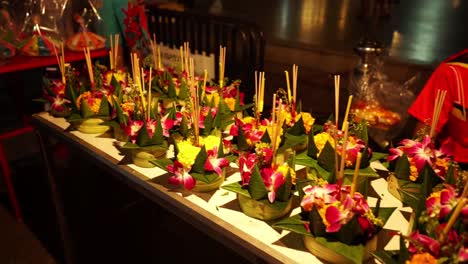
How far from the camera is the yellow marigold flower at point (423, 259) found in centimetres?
91

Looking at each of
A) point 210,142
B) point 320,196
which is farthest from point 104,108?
point 320,196

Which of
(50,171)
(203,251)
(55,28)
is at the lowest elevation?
(203,251)

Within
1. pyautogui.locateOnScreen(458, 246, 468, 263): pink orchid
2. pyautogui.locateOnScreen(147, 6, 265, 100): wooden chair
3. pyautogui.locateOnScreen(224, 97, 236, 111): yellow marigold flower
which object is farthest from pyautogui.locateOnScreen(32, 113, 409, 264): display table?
pyautogui.locateOnScreen(147, 6, 265, 100): wooden chair

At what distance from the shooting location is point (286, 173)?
1.25 metres

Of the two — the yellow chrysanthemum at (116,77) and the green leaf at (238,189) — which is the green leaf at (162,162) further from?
the yellow chrysanthemum at (116,77)

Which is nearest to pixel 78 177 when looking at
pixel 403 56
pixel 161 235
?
pixel 161 235

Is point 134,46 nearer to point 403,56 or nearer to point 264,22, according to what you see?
point 403,56

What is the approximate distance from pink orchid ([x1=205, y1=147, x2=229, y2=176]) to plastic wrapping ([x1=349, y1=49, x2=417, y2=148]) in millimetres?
1895

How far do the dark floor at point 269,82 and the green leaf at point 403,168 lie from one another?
1.49 metres

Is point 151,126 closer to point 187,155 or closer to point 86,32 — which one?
point 187,155

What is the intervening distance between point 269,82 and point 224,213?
4376mm

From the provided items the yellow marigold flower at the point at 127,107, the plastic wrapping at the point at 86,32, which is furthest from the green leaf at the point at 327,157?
the plastic wrapping at the point at 86,32

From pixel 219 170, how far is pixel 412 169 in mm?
655

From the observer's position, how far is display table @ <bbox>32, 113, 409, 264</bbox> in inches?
45.1
